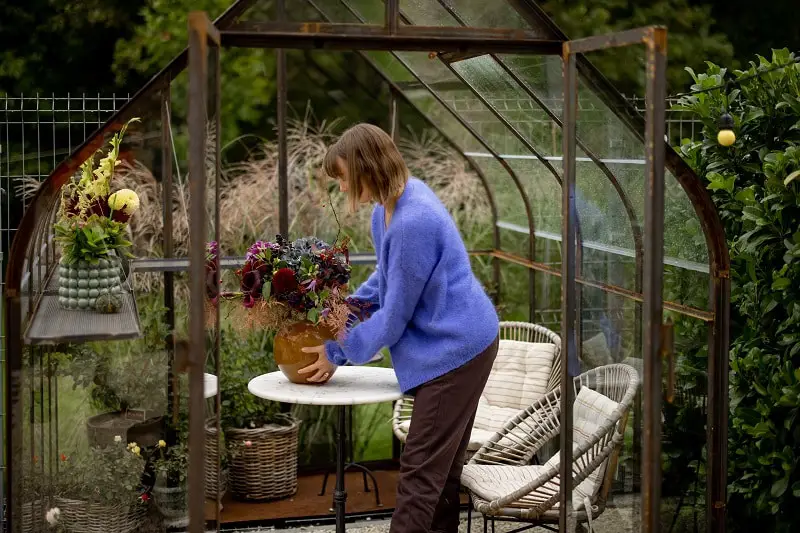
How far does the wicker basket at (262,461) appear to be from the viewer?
17.9 feet

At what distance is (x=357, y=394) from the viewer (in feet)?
12.9

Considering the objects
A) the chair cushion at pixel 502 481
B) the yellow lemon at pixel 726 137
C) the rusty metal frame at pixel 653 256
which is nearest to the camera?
the rusty metal frame at pixel 653 256

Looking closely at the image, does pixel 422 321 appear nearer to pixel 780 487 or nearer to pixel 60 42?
pixel 780 487

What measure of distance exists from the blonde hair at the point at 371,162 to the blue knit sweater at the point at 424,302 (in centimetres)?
6

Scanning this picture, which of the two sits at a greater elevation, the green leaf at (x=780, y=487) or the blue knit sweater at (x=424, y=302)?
the blue knit sweater at (x=424, y=302)

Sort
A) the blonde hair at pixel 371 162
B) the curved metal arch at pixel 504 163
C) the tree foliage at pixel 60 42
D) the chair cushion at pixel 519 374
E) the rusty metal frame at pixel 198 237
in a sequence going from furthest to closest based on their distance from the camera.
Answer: the tree foliage at pixel 60 42 < the curved metal arch at pixel 504 163 < the chair cushion at pixel 519 374 < the blonde hair at pixel 371 162 < the rusty metal frame at pixel 198 237

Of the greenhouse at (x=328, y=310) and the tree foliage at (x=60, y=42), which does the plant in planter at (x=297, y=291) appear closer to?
the greenhouse at (x=328, y=310)

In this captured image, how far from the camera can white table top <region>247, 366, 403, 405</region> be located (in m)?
3.88

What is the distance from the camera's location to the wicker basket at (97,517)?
4.32 metres

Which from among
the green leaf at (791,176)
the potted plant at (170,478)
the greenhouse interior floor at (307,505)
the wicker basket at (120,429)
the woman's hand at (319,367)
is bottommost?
the greenhouse interior floor at (307,505)

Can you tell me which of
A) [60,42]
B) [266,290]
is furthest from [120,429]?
[60,42]

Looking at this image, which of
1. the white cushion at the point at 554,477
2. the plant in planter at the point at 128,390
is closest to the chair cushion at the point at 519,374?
the white cushion at the point at 554,477

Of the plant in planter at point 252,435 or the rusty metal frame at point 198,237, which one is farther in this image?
the plant in planter at point 252,435

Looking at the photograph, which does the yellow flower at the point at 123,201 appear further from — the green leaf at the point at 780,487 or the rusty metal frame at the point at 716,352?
the green leaf at the point at 780,487
